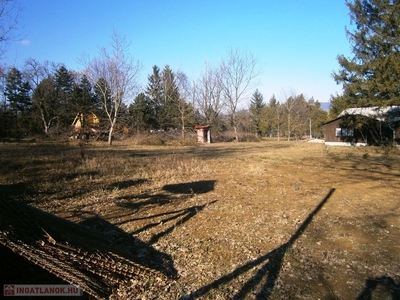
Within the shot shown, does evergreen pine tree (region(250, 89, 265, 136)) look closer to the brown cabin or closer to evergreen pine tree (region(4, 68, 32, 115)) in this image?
the brown cabin

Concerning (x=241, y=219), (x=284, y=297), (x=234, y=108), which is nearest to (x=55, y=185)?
(x=241, y=219)

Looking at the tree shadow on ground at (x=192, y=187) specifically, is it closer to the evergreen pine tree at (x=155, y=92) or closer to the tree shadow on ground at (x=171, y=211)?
the tree shadow on ground at (x=171, y=211)

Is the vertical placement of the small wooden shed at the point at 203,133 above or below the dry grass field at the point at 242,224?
above

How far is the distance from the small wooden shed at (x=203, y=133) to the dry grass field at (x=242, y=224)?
2771cm

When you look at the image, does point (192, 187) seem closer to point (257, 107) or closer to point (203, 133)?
point (203, 133)

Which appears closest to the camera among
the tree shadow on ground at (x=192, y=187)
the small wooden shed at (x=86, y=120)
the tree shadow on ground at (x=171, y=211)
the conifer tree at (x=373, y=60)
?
the tree shadow on ground at (x=171, y=211)

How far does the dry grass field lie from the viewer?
137 inches

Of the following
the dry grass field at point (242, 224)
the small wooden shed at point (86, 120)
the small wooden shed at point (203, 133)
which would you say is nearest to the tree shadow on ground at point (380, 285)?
the dry grass field at point (242, 224)

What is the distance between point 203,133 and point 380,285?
36.3 m

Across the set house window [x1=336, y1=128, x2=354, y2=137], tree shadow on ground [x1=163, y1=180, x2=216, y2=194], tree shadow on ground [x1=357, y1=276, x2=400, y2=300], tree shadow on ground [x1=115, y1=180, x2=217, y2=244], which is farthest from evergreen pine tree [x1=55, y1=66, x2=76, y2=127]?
tree shadow on ground [x1=357, y1=276, x2=400, y2=300]

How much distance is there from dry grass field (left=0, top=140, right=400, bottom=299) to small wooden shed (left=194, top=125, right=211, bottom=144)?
2771cm

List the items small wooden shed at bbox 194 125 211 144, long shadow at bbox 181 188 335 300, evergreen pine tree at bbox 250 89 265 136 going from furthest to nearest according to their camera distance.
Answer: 1. evergreen pine tree at bbox 250 89 265 136
2. small wooden shed at bbox 194 125 211 144
3. long shadow at bbox 181 188 335 300

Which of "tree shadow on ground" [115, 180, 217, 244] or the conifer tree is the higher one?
the conifer tree

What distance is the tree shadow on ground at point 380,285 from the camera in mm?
3160
